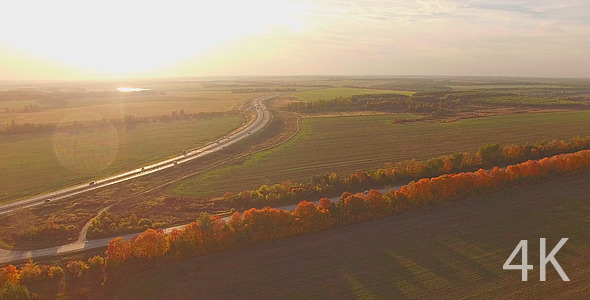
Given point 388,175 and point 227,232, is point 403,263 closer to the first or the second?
point 227,232

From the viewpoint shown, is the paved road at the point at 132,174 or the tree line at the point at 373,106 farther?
the tree line at the point at 373,106

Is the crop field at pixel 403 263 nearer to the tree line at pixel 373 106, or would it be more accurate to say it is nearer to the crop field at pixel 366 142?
the crop field at pixel 366 142

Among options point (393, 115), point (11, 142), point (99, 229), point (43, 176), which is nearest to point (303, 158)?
point (99, 229)

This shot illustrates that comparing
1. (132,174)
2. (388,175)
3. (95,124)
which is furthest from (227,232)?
(95,124)

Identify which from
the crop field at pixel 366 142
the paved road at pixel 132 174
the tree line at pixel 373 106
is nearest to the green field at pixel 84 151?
the paved road at pixel 132 174

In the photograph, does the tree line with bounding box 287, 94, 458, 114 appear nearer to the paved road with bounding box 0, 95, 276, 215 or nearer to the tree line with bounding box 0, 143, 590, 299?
the paved road with bounding box 0, 95, 276, 215

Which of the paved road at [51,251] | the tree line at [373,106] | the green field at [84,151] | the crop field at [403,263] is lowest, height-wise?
the paved road at [51,251]

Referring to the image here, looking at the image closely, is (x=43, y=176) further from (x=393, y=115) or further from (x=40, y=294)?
(x=393, y=115)
